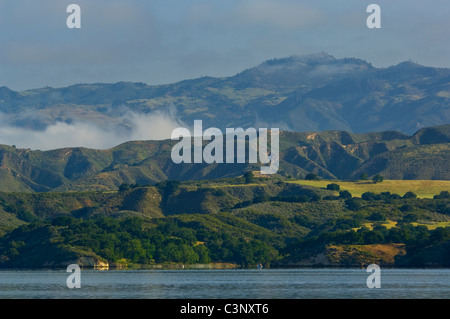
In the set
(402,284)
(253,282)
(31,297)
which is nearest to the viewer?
(31,297)

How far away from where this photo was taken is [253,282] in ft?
637

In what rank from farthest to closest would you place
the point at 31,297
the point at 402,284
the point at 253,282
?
the point at 253,282
the point at 402,284
the point at 31,297

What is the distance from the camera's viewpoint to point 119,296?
15000 centimetres
